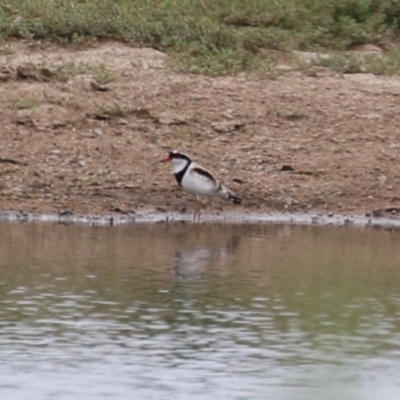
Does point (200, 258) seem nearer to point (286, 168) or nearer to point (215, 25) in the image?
point (286, 168)

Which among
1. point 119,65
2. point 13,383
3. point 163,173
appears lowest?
point 13,383

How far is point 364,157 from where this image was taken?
49.9ft

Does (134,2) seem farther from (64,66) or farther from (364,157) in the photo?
(364,157)

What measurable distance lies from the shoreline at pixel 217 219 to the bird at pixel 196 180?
0.53 ft

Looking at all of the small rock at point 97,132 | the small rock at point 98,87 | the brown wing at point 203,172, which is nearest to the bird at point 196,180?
the brown wing at point 203,172

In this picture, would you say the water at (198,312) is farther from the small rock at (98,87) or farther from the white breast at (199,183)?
the small rock at (98,87)

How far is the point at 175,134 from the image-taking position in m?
15.3

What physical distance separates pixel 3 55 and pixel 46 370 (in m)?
8.01

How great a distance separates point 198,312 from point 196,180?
3.75m

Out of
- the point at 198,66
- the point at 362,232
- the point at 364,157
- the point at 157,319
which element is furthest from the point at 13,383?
the point at 198,66

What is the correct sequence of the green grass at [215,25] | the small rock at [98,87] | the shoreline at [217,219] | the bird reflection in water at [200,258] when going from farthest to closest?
the green grass at [215,25]
the small rock at [98,87]
the shoreline at [217,219]
the bird reflection in water at [200,258]

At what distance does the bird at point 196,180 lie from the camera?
547 inches

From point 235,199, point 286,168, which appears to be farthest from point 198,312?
point 286,168

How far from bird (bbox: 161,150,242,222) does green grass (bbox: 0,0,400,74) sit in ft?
7.68
